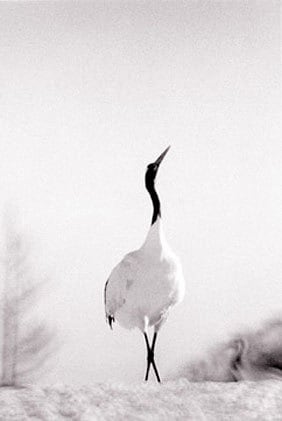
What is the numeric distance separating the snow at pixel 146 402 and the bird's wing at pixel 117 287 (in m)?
0.27

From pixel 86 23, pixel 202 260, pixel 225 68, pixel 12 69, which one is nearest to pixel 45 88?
pixel 12 69

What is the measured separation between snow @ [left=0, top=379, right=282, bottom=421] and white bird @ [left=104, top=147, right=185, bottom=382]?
233mm

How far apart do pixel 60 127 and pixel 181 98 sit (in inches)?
16.5

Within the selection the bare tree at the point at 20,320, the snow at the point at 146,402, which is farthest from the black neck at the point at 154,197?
the snow at the point at 146,402

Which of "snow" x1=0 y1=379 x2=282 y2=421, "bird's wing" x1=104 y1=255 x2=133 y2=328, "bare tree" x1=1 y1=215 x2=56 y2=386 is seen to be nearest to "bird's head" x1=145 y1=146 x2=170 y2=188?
"bird's wing" x1=104 y1=255 x2=133 y2=328

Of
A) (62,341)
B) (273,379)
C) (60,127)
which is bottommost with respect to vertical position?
(273,379)

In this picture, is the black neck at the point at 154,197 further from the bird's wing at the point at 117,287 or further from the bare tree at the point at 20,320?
the bare tree at the point at 20,320

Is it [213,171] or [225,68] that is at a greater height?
[225,68]

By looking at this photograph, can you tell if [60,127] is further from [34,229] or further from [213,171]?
[213,171]

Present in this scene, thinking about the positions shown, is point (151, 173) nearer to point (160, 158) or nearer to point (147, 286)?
point (160, 158)

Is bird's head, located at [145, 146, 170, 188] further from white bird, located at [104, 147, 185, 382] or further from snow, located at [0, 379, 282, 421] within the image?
snow, located at [0, 379, 282, 421]

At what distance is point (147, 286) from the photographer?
201 centimetres

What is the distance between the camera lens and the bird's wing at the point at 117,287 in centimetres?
204

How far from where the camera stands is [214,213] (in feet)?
6.96
